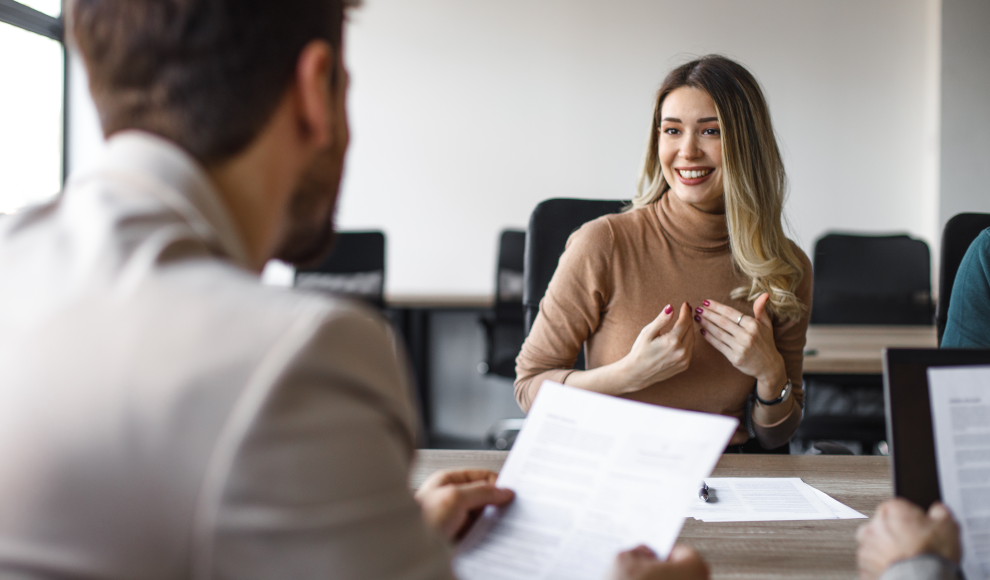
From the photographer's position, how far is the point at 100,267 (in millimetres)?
375

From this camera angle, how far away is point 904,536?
0.59 metres

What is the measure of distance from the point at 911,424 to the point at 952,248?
1337 millimetres

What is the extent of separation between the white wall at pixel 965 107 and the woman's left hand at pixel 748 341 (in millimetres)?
3146

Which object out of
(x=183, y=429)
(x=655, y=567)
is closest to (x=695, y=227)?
(x=655, y=567)

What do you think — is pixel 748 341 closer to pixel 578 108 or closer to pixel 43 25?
pixel 578 108

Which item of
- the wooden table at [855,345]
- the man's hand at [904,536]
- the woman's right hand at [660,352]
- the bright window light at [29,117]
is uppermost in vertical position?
the bright window light at [29,117]

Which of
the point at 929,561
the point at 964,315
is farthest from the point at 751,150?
the point at 929,561

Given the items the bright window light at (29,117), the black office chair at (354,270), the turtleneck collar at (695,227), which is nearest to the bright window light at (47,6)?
the bright window light at (29,117)

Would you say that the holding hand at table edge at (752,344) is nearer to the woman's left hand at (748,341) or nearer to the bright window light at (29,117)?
the woman's left hand at (748,341)

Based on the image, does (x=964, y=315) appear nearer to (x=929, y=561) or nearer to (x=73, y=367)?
(x=929, y=561)

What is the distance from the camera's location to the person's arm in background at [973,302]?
4.11ft

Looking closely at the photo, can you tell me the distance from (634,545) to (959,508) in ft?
0.98

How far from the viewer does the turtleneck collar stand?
1458 millimetres

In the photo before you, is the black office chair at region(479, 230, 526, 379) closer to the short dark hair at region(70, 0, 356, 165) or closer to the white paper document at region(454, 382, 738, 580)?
the white paper document at region(454, 382, 738, 580)
